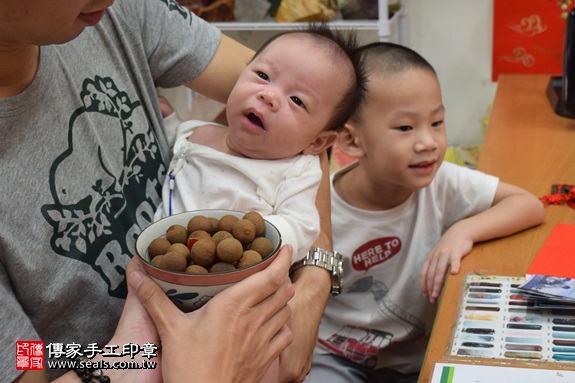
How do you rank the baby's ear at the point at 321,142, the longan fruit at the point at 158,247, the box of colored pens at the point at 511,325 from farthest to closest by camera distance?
the baby's ear at the point at 321,142
the box of colored pens at the point at 511,325
the longan fruit at the point at 158,247

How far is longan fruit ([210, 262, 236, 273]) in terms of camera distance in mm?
940

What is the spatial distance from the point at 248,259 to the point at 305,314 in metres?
0.27

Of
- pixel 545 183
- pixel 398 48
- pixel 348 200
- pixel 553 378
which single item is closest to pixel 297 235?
pixel 553 378

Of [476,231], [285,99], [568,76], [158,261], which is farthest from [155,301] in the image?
[568,76]

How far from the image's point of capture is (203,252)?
93cm

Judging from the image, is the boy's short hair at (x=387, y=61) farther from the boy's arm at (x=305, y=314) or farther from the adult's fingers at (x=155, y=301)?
the adult's fingers at (x=155, y=301)

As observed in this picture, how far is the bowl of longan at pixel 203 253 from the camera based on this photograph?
93 centimetres

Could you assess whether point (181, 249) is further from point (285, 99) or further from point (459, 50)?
point (459, 50)

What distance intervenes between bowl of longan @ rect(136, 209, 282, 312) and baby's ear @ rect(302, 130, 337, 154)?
1.17 ft

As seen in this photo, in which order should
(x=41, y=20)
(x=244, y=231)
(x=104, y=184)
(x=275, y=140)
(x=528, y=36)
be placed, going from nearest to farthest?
1. (x=41, y=20)
2. (x=244, y=231)
3. (x=104, y=184)
4. (x=275, y=140)
5. (x=528, y=36)

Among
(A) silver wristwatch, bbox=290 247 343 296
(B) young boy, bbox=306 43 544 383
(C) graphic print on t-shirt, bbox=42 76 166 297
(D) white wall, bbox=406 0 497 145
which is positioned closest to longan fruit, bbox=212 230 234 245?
(C) graphic print on t-shirt, bbox=42 76 166 297

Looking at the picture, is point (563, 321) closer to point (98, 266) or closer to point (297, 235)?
point (297, 235)

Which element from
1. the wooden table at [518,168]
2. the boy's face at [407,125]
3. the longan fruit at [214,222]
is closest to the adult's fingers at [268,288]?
the longan fruit at [214,222]

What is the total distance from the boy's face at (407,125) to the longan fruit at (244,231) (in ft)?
2.15
